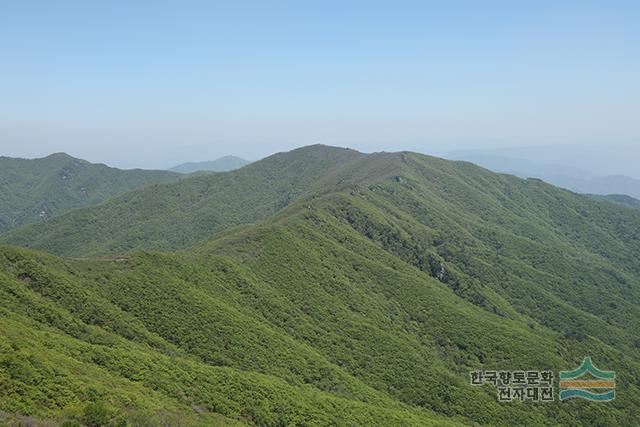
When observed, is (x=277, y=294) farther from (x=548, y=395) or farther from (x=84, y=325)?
(x=548, y=395)

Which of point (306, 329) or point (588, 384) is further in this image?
point (588, 384)

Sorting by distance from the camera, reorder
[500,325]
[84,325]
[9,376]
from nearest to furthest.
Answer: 1. [9,376]
2. [84,325]
3. [500,325]

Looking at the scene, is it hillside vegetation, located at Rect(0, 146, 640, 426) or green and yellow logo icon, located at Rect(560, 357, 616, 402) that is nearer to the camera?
hillside vegetation, located at Rect(0, 146, 640, 426)

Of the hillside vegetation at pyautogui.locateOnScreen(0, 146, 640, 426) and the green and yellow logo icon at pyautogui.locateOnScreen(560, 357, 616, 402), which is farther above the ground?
the hillside vegetation at pyautogui.locateOnScreen(0, 146, 640, 426)

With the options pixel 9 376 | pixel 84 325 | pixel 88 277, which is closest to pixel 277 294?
pixel 88 277

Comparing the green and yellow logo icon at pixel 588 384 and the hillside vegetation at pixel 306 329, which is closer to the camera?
the hillside vegetation at pixel 306 329
